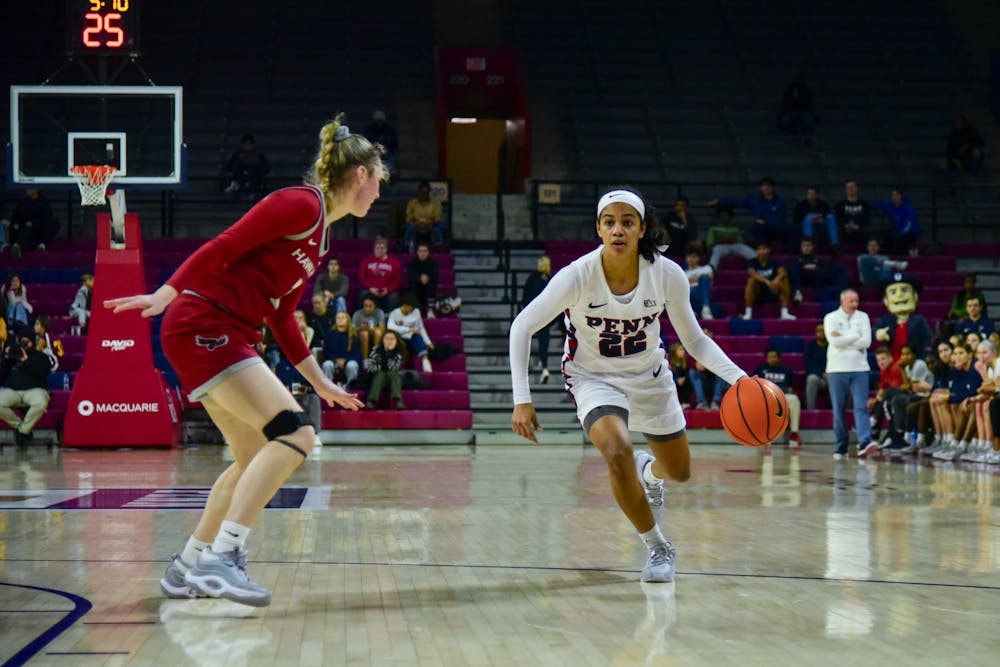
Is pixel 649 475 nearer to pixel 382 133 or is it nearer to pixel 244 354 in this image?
pixel 244 354

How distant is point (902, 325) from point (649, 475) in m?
10.3

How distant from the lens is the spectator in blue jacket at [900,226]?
19984 mm

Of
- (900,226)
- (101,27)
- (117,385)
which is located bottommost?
(117,385)

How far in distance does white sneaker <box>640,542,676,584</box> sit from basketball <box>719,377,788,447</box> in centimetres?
85

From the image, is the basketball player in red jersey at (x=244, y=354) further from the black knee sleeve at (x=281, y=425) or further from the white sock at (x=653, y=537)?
the white sock at (x=653, y=537)

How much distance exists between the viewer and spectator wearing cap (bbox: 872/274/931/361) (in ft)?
53.5

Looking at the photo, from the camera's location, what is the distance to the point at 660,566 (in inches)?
211

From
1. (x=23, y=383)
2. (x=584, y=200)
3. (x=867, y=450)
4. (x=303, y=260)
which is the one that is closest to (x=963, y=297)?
(x=867, y=450)

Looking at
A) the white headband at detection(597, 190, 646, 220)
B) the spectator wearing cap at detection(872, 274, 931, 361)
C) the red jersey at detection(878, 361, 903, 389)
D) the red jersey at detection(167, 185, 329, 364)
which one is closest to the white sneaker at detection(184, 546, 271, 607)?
the red jersey at detection(167, 185, 329, 364)

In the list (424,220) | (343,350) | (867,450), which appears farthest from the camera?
(424,220)

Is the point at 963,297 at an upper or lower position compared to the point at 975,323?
upper

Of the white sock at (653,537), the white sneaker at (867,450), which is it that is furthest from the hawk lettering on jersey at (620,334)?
the white sneaker at (867,450)

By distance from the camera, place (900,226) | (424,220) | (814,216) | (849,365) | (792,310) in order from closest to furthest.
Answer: (849,365) → (792,310) → (424,220) → (814,216) → (900,226)

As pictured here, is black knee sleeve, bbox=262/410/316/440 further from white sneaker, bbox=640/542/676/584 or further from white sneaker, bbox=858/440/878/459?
white sneaker, bbox=858/440/878/459
